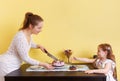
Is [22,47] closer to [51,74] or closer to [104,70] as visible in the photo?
[51,74]

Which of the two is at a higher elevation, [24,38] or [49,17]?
[49,17]

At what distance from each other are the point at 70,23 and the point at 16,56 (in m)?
0.59

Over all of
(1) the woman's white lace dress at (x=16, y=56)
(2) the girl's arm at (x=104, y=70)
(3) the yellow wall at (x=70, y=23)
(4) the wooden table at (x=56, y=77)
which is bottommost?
(4) the wooden table at (x=56, y=77)

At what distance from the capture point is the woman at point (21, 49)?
5.77ft

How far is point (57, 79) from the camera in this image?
163 centimetres

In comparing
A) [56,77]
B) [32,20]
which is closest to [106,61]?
[56,77]

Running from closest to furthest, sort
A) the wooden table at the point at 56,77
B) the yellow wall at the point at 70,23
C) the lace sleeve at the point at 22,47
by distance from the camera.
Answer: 1. the wooden table at the point at 56,77
2. the lace sleeve at the point at 22,47
3. the yellow wall at the point at 70,23

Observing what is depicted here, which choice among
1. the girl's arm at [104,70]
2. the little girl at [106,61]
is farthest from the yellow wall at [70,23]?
the girl's arm at [104,70]

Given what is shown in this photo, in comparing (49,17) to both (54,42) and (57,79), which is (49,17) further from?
(57,79)

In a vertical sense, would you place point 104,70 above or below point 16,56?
below

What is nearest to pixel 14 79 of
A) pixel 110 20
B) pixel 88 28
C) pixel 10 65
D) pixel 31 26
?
pixel 10 65

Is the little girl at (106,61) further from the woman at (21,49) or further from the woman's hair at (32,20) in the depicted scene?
the woman's hair at (32,20)

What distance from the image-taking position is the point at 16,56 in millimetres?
1858

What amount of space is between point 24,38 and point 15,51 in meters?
0.15
